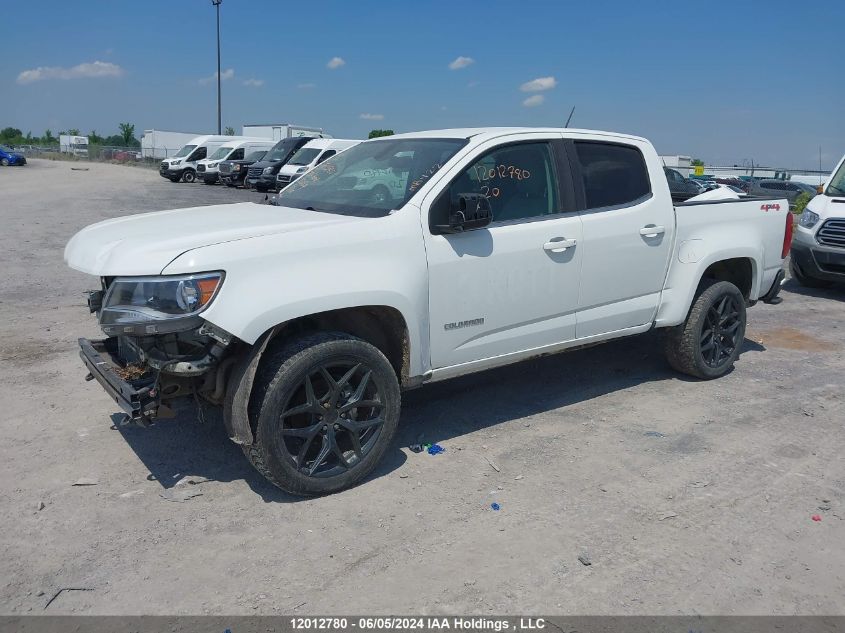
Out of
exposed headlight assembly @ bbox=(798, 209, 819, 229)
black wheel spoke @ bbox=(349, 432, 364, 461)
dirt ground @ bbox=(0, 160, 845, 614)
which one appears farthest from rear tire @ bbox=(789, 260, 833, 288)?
black wheel spoke @ bbox=(349, 432, 364, 461)

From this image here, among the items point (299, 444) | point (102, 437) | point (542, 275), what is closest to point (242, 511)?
point (299, 444)

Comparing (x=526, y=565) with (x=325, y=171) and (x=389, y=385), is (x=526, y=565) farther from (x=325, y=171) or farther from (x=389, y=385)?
(x=325, y=171)

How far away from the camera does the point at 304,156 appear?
27594 millimetres

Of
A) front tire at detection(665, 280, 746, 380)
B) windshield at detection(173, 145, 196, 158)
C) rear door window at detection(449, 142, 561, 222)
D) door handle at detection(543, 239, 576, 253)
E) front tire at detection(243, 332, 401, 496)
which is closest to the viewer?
front tire at detection(243, 332, 401, 496)

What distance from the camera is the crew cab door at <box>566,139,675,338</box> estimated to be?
196 inches

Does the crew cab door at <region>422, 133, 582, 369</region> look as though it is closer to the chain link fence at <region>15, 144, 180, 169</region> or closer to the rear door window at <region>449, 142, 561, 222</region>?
the rear door window at <region>449, 142, 561, 222</region>

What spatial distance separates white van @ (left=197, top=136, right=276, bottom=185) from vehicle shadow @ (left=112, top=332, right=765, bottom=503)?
3011cm

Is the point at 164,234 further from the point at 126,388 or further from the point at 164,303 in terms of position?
the point at 126,388

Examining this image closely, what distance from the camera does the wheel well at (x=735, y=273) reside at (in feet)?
19.9

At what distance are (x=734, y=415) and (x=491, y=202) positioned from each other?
2.44 m

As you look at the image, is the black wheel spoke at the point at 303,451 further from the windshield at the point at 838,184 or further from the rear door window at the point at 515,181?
the windshield at the point at 838,184

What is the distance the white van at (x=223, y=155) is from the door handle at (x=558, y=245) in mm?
31385

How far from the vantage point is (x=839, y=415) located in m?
5.33

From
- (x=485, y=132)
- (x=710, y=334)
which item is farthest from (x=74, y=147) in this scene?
(x=710, y=334)
